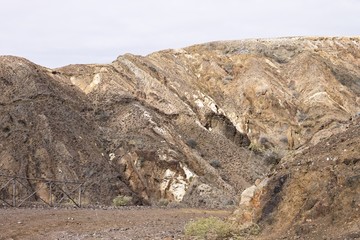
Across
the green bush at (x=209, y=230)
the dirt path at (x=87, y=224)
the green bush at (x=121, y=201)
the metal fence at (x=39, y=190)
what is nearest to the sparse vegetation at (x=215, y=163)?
the green bush at (x=121, y=201)

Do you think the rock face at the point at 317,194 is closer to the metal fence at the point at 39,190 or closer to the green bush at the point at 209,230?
the green bush at the point at 209,230

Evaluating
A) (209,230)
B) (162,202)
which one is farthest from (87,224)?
(162,202)

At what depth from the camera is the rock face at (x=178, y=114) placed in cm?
3356

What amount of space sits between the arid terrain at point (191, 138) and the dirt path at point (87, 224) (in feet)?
0.28

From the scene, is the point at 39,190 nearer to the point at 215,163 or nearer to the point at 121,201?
the point at 121,201

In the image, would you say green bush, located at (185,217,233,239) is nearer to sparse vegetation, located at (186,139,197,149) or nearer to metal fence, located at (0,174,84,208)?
metal fence, located at (0,174,84,208)

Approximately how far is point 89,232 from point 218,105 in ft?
118

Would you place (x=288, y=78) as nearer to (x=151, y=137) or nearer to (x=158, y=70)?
(x=158, y=70)

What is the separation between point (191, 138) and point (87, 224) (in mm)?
25396

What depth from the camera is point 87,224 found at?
59.8 ft

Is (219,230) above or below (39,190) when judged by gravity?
above

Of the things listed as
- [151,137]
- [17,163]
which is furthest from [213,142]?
[17,163]

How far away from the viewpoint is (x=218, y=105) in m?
51.4

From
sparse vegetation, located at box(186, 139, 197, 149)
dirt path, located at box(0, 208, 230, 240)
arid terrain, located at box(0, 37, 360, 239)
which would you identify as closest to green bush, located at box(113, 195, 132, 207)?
arid terrain, located at box(0, 37, 360, 239)
